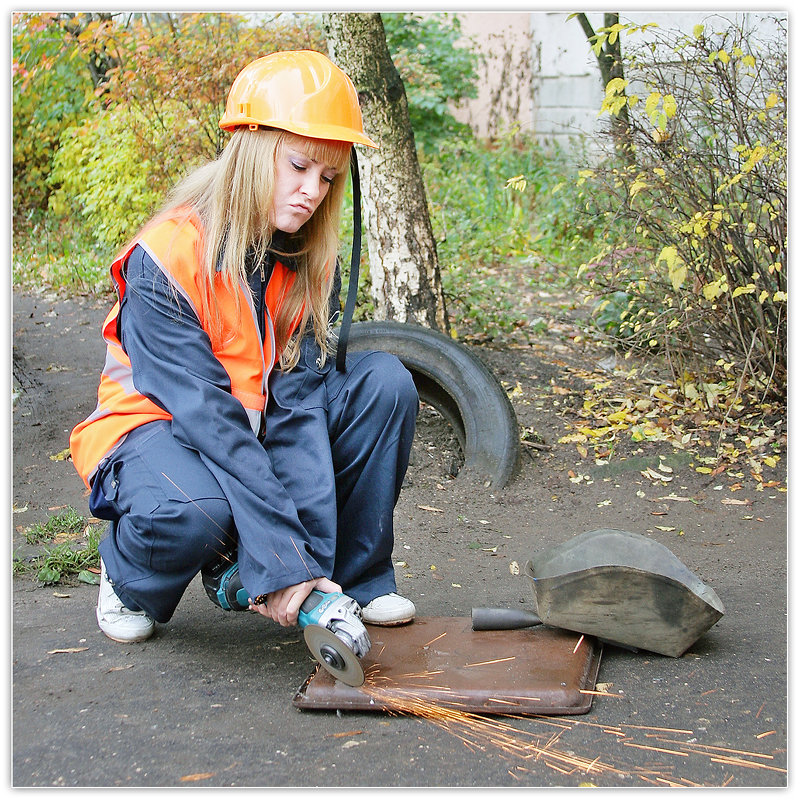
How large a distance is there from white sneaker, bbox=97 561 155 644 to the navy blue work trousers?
0.14 ft

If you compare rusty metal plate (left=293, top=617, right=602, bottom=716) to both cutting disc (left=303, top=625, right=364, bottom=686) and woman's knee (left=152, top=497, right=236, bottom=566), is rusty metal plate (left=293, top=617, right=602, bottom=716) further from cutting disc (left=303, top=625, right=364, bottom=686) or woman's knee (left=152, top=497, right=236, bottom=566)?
woman's knee (left=152, top=497, right=236, bottom=566)

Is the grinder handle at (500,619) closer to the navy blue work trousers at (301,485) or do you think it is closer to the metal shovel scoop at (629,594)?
the metal shovel scoop at (629,594)

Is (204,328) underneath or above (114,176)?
underneath

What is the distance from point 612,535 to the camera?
7.88 ft

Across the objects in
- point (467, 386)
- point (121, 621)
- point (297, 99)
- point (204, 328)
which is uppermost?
point (297, 99)

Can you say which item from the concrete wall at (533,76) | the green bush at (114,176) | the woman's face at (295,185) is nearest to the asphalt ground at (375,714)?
the woman's face at (295,185)

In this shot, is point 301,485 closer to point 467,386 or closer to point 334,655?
point 334,655

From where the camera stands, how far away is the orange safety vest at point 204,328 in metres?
2.37

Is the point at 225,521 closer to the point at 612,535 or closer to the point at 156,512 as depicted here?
the point at 156,512

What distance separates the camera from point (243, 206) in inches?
94.7

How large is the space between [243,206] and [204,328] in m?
0.33

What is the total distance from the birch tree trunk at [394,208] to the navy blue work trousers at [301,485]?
200 centimetres

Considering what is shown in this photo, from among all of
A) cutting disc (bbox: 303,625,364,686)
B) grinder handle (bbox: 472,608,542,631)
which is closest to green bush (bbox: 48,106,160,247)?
grinder handle (bbox: 472,608,542,631)

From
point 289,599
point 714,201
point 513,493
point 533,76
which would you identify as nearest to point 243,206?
point 289,599
